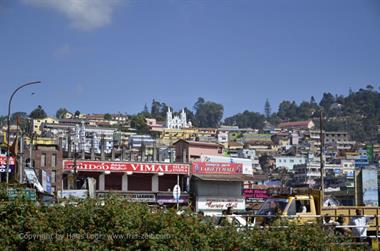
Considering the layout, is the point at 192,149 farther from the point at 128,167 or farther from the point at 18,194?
the point at 18,194

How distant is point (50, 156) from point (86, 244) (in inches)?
2408

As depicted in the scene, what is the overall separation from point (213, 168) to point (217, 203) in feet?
15.1

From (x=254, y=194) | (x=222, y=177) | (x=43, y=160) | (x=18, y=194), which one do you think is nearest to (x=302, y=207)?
(x=18, y=194)

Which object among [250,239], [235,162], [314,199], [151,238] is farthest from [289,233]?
[235,162]

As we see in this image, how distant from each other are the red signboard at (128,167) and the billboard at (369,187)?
18.9 m

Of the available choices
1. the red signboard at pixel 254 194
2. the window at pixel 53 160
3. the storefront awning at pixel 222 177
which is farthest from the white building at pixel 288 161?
the window at pixel 53 160

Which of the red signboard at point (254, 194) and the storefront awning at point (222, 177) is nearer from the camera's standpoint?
the storefront awning at point (222, 177)

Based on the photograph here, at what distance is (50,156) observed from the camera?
231ft

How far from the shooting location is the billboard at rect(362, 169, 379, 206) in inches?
2793

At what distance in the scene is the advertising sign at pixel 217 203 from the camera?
7200 cm

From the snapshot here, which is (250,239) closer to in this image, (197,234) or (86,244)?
(197,234)

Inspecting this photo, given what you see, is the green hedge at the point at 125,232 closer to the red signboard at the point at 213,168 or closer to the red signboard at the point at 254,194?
the red signboard at the point at 213,168

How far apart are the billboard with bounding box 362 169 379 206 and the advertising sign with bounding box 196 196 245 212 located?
1276 centimetres

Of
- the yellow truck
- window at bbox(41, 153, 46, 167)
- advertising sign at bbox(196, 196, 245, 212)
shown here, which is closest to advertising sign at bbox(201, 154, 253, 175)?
advertising sign at bbox(196, 196, 245, 212)
